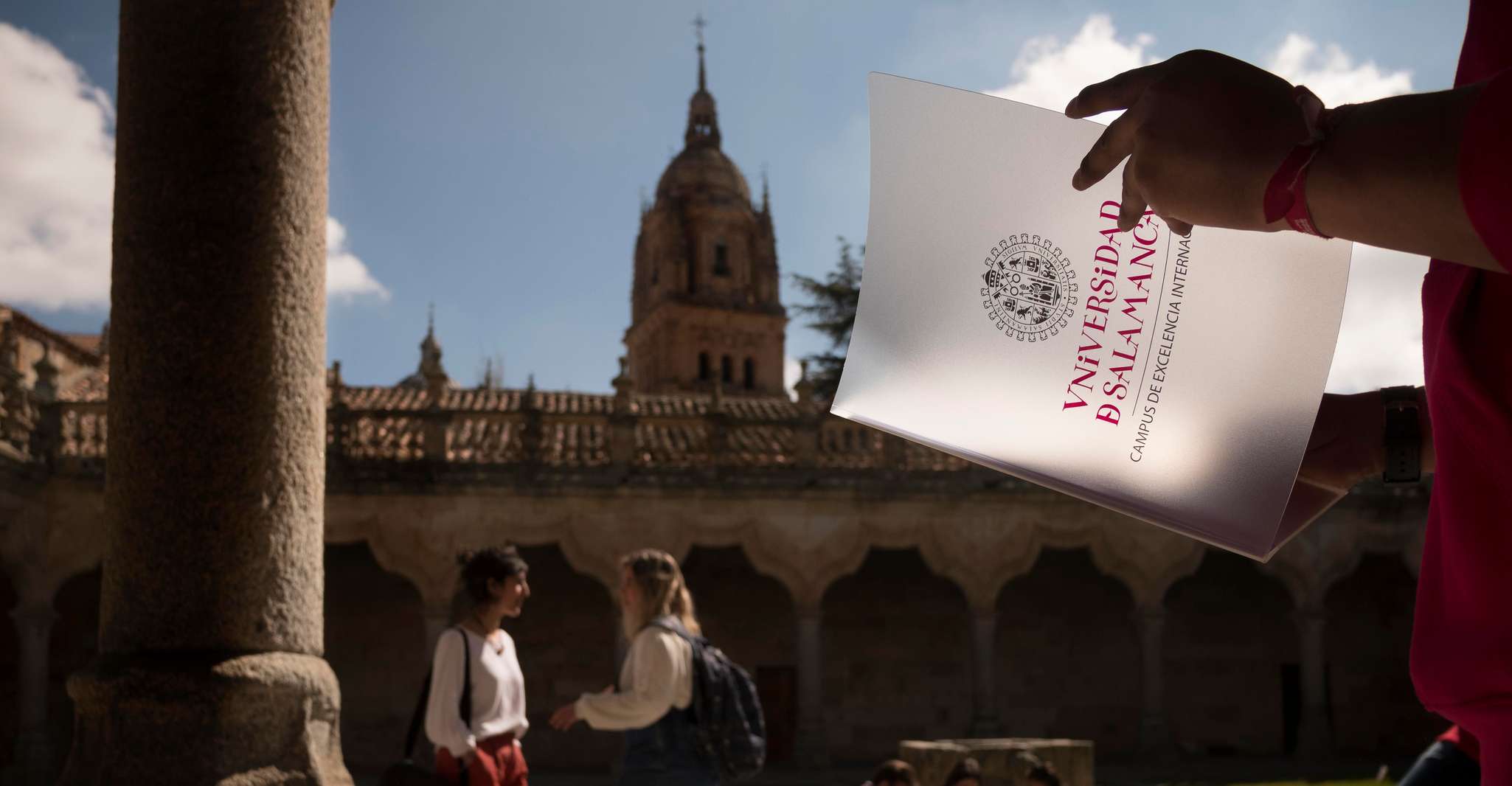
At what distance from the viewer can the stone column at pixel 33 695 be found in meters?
16.6

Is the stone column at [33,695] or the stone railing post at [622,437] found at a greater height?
the stone railing post at [622,437]

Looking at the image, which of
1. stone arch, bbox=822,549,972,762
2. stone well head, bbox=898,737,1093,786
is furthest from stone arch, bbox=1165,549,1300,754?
stone well head, bbox=898,737,1093,786

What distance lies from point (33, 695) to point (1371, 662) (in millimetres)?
20115

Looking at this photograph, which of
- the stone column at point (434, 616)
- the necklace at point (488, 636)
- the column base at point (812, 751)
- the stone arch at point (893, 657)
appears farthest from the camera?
the stone arch at point (893, 657)

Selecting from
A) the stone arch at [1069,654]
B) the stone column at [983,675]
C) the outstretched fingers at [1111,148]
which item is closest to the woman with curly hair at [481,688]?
the outstretched fingers at [1111,148]

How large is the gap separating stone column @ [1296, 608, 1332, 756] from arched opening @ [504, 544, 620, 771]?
10.1 metres

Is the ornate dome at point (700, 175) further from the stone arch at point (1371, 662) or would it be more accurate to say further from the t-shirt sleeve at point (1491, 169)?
the t-shirt sleeve at point (1491, 169)

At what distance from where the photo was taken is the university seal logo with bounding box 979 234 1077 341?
1.32m

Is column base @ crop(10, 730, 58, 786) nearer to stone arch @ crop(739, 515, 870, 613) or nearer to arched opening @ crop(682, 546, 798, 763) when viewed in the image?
stone arch @ crop(739, 515, 870, 613)

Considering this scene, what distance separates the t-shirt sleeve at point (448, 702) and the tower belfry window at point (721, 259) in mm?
58075

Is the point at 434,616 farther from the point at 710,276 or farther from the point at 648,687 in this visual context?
the point at 710,276

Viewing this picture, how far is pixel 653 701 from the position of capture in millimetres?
4289

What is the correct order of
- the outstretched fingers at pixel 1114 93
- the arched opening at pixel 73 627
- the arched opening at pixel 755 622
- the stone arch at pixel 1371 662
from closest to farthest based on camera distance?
the outstretched fingers at pixel 1114 93, the arched opening at pixel 73 627, the arched opening at pixel 755 622, the stone arch at pixel 1371 662

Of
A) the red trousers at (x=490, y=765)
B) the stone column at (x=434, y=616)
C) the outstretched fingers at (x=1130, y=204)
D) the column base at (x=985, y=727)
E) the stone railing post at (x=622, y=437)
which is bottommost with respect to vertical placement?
the column base at (x=985, y=727)
